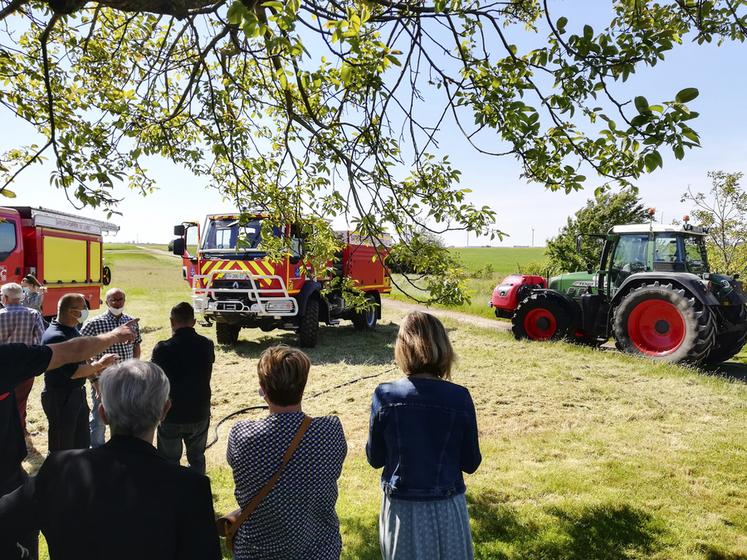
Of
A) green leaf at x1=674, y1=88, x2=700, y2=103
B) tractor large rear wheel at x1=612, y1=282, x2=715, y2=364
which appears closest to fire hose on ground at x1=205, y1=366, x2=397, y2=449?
tractor large rear wheel at x1=612, y1=282, x2=715, y2=364

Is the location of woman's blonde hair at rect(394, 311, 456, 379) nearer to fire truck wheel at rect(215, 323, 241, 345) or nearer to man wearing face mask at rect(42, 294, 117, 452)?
man wearing face mask at rect(42, 294, 117, 452)

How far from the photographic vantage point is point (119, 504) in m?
1.33

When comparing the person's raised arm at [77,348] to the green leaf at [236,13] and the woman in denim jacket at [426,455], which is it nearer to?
the woman in denim jacket at [426,455]

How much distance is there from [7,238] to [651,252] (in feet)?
38.0

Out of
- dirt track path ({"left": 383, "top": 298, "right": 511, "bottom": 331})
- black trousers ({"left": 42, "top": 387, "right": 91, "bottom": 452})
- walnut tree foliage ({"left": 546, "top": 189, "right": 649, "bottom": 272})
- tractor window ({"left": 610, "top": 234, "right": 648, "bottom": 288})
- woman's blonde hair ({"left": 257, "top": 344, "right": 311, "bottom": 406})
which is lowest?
dirt track path ({"left": 383, "top": 298, "right": 511, "bottom": 331})

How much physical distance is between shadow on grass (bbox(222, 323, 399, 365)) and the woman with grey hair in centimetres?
722

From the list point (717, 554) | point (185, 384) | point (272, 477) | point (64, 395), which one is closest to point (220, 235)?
point (64, 395)

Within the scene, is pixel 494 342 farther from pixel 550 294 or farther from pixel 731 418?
pixel 731 418

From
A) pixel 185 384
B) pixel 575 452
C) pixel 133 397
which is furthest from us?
pixel 575 452

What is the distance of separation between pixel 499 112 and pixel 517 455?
3000 millimetres

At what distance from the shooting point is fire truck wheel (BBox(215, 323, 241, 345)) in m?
10.0

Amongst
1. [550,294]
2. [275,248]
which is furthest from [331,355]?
[275,248]

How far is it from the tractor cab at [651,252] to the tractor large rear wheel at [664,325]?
22.0 inches

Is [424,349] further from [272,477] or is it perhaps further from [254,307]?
[254,307]
